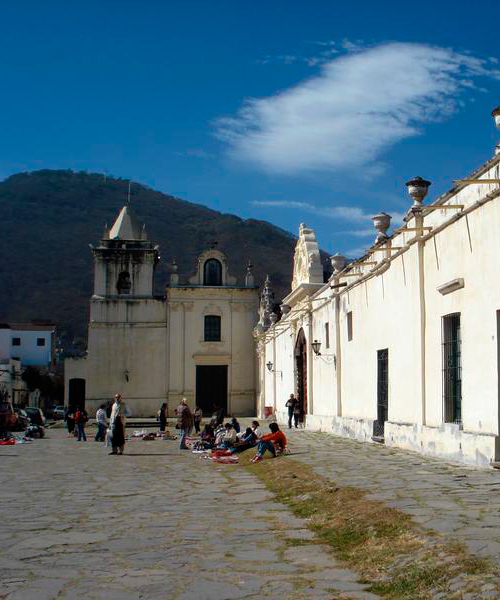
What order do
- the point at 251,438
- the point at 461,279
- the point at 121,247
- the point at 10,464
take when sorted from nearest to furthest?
the point at 461,279
the point at 10,464
the point at 251,438
the point at 121,247

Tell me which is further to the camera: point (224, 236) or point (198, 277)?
point (224, 236)

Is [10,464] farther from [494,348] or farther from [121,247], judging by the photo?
[121,247]

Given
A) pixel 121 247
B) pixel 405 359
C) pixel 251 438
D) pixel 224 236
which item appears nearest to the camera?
pixel 405 359

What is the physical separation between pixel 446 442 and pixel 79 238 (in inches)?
5011

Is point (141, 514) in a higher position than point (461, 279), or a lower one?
lower

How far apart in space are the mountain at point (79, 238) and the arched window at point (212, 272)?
51.0m

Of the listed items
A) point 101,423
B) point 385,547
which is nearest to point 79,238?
point 101,423

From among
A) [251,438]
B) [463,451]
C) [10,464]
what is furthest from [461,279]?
[10,464]

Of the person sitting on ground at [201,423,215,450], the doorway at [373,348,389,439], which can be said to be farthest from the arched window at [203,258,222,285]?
the doorway at [373,348,389,439]

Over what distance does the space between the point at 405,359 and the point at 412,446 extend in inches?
71.3

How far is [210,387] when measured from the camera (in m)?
43.2

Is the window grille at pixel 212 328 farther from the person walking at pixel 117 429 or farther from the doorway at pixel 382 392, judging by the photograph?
the doorway at pixel 382 392

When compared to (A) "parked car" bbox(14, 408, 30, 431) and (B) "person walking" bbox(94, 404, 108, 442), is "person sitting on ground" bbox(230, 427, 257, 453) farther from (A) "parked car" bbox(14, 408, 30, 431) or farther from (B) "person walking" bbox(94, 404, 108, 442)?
(A) "parked car" bbox(14, 408, 30, 431)

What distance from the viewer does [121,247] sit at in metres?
43.1
